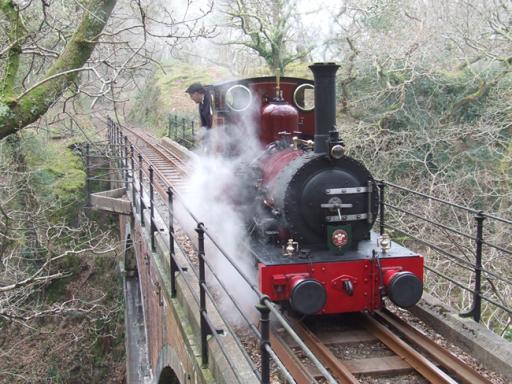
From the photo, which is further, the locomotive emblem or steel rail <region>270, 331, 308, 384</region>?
the locomotive emblem

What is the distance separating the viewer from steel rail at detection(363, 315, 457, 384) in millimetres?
4203

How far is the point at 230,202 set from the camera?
688 centimetres

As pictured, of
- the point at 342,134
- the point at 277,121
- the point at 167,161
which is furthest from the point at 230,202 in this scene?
the point at 167,161

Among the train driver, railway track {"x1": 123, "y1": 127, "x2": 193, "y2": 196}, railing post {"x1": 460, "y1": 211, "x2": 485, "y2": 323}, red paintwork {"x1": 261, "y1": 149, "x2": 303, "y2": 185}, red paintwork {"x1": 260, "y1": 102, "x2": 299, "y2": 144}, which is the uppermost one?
the train driver

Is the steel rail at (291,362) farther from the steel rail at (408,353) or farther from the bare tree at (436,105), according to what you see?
the bare tree at (436,105)

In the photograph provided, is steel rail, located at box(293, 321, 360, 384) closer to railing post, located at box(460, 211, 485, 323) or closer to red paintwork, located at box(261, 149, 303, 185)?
railing post, located at box(460, 211, 485, 323)

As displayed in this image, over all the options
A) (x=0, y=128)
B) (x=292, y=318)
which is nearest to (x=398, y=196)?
(x=292, y=318)

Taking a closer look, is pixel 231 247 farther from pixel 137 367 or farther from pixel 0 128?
pixel 137 367

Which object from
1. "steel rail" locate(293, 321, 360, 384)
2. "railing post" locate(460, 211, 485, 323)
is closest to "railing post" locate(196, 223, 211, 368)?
"steel rail" locate(293, 321, 360, 384)

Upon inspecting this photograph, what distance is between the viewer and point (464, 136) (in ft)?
40.5

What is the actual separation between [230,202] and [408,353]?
3.02 meters

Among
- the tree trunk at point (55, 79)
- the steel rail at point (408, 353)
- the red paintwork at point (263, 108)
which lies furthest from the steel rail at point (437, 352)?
the tree trunk at point (55, 79)

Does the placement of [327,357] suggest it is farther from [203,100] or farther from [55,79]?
[203,100]

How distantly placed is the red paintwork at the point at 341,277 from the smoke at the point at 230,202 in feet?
2.71
